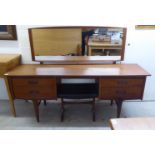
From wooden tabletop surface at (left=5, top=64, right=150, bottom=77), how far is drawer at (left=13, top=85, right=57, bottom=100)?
17cm

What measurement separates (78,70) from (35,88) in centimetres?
54

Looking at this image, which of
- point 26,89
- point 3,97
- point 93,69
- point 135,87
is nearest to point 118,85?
point 135,87

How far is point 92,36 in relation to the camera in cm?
210

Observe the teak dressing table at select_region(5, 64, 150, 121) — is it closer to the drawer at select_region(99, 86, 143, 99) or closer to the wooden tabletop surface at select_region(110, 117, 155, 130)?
the drawer at select_region(99, 86, 143, 99)

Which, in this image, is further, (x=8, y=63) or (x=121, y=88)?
(x=8, y=63)

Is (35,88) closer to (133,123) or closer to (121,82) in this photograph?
(121,82)

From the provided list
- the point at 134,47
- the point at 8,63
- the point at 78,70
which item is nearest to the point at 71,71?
the point at 78,70

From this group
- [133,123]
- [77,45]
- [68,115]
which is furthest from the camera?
[68,115]

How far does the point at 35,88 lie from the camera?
194cm

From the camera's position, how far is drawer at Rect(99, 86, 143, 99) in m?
1.92

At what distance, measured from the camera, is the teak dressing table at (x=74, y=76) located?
1.87 m

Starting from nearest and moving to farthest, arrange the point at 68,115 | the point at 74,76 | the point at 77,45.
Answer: the point at 74,76 → the point at 77,45 → the point at 68,115

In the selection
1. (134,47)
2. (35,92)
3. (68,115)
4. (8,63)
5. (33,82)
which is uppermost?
(134,47)
